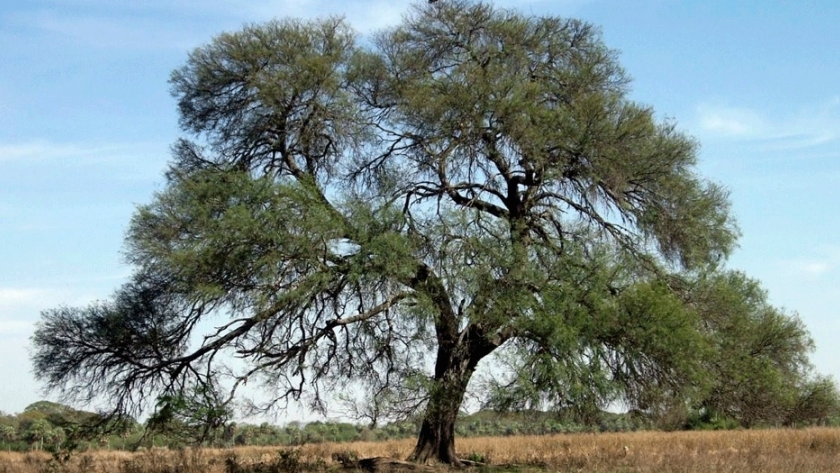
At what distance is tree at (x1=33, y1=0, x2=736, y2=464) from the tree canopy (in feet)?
0.16

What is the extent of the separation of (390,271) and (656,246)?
288 inches

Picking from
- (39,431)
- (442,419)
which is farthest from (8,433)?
(442,419)

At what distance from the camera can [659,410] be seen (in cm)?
1691

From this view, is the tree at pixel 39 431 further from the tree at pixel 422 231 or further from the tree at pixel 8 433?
the tree at pixel 422 231

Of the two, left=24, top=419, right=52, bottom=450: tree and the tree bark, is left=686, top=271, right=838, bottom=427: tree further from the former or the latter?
left=24, top=419, right=52, bottom=450: tree

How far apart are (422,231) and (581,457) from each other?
6023mm

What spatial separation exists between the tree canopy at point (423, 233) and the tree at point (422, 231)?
0.05 metres

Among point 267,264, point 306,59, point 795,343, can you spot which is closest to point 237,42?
point 306,59

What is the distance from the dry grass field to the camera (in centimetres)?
1575

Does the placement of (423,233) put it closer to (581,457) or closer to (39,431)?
(581,457)

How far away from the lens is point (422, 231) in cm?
1838

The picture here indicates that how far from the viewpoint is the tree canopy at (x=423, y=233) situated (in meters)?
16.5

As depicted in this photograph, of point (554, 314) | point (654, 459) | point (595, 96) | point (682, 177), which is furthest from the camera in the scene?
point (682, 177)

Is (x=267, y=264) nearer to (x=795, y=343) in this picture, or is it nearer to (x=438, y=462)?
(x=438, y=462)
